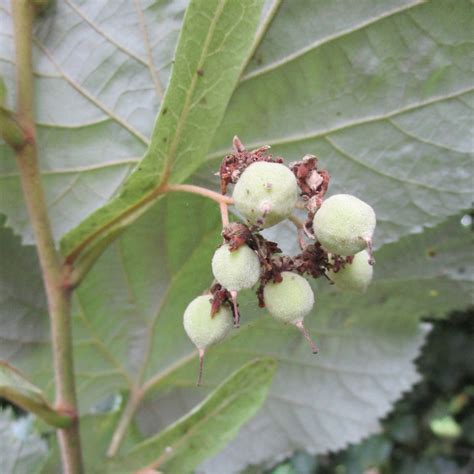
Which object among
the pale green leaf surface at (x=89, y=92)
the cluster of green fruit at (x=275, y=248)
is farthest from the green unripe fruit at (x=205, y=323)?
the pale green leaf surface at (x=89, y=92)

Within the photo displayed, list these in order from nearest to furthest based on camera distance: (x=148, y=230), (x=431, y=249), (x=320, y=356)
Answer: (x=148, y=230) → (x=431, y=249) → (x=320, y=356)

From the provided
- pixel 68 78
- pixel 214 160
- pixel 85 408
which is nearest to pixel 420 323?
pixel 214 160

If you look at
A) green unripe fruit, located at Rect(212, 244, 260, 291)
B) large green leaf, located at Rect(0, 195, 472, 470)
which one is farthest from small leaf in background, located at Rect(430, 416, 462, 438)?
green unripe fruit, located at Rect(212, 244, 260, 291)

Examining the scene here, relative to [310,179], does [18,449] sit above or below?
below

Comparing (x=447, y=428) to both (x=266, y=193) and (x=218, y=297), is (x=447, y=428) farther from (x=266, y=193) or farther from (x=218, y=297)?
(x=266, y=193)

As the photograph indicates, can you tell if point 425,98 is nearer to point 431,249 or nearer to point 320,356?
point 431,249

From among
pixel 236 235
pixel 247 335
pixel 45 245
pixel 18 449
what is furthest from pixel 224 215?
pixel 18 449

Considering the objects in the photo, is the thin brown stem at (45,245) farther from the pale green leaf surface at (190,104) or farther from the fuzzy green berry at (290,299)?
the fuzzy green berry at (290,299)
